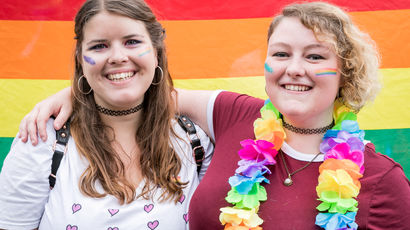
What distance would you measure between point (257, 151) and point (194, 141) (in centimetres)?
39

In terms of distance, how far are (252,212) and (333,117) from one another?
581mm

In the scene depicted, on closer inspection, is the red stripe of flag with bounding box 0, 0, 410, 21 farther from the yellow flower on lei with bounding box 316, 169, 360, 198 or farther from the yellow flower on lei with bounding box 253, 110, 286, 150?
the yellow flower on lei with bounding box 316, 169, 360, 198

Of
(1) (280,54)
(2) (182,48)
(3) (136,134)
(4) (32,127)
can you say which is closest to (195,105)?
(3) (136,134)

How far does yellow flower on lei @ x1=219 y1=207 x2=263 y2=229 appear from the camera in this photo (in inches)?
71.2

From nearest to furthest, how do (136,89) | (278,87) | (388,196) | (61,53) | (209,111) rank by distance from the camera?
1. (388,196)
2. (278,87)
3. (136,89)
4. (209,111)
5. (61,53)

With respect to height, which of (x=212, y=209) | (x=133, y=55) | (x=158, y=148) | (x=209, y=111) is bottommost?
(x=212, y=209)

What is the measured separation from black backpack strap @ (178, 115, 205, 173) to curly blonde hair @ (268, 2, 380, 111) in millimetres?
691

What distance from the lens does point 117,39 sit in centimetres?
198

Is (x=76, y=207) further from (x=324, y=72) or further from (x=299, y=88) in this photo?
(x=324, y=72)

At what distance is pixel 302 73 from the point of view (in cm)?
181

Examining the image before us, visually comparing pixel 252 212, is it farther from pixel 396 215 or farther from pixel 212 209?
pixel 396 215

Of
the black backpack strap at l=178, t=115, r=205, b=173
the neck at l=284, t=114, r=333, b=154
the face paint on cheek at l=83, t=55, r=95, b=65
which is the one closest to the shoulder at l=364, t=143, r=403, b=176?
the neck at l=284, t=114, r=333, b=154

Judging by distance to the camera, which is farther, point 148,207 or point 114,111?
point 114,111

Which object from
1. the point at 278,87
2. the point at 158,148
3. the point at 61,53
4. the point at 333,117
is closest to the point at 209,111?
the point at 158,148
